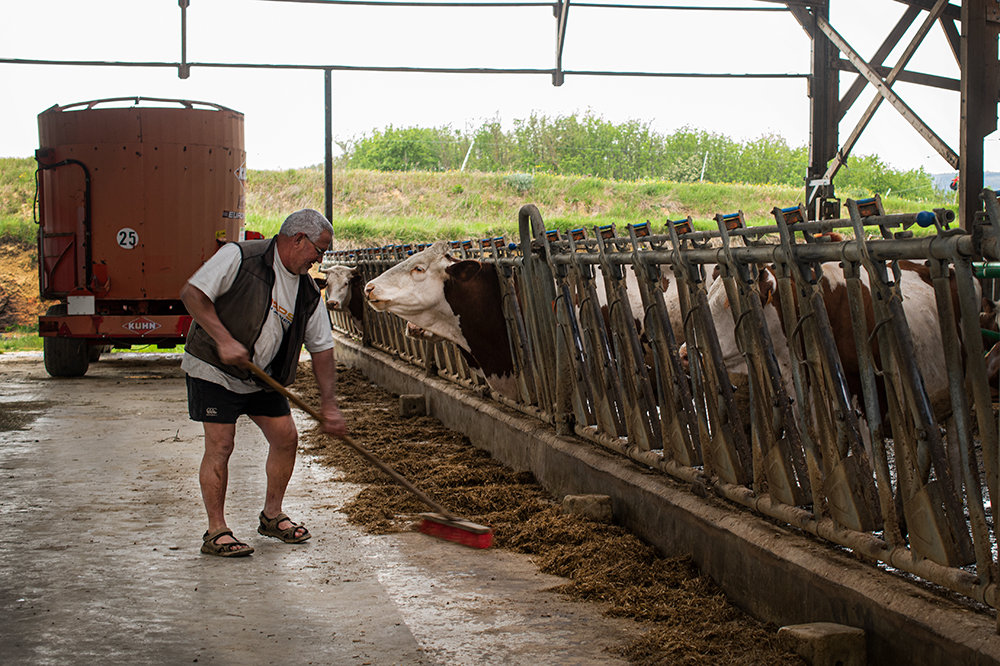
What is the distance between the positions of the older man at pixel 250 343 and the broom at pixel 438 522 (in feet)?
0.34

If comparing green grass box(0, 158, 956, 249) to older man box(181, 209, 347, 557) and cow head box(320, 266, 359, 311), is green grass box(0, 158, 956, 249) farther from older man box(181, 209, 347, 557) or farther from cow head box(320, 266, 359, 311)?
older man box(181, 209, 347, 557)

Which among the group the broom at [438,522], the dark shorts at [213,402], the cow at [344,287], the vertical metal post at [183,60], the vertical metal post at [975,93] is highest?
the vertical metal post at [183,60]

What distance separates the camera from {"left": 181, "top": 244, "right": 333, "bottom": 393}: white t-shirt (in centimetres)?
445

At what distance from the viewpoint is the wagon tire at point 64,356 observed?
1196 centimetres

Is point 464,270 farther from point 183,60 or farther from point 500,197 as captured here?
point 500,197

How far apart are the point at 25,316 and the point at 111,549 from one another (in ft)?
66.6

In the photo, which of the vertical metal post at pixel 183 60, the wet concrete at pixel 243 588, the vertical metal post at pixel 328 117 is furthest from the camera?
the vertical metal post at pixel 328 117

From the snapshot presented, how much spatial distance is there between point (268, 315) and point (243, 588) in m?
1.26

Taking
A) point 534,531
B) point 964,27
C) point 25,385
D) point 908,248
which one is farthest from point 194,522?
point 25,385

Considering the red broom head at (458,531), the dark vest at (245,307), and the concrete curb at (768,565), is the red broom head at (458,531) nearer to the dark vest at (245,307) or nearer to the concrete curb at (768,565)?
A: the concrete curb at (768,565)

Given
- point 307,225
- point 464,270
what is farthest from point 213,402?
point 464,270

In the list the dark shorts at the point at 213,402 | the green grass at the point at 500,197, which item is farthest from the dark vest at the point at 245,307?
the green grass at the point at 500,197

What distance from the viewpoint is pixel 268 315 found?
4547 mm

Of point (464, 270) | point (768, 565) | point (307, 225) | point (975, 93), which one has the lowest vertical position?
point (768, 565)
